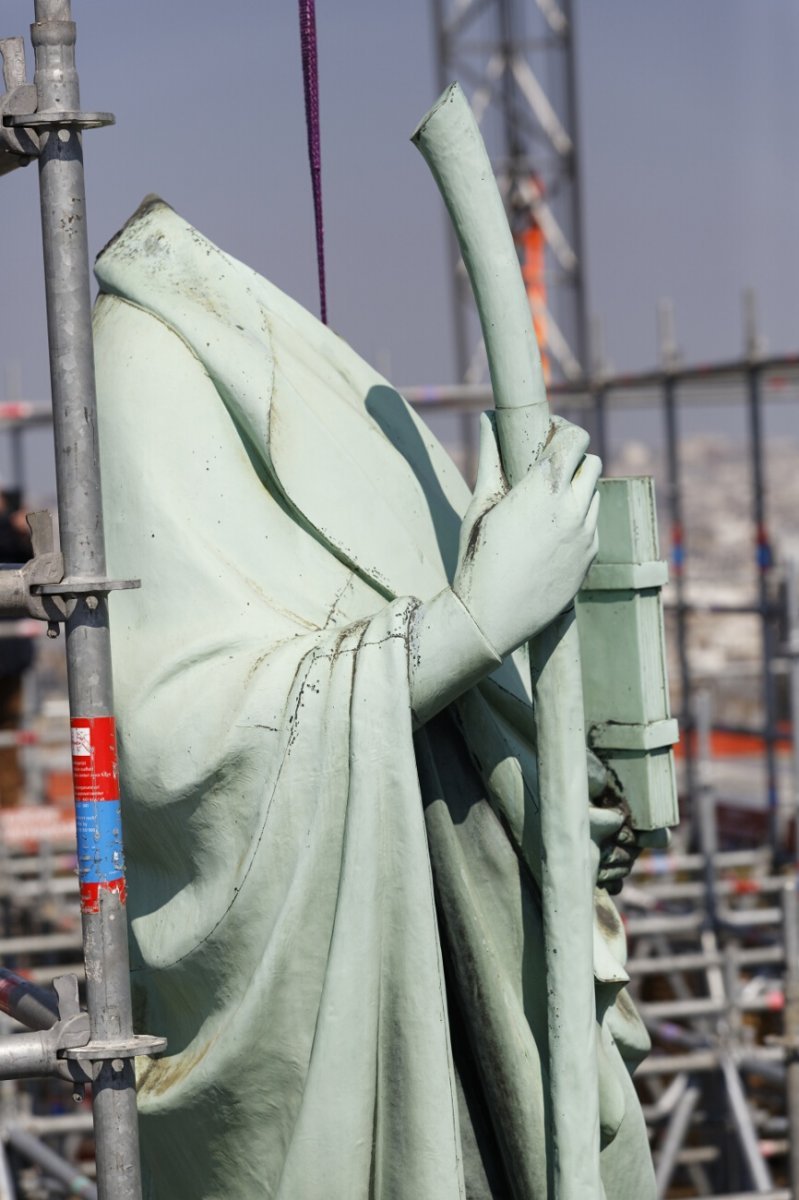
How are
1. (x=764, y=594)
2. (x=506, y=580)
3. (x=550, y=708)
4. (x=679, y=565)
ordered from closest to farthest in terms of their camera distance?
(x=506, y=580), (x=550, y=708), (x=764, y=594), (x=679, y=565)

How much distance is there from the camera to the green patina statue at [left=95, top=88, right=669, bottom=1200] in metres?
2.82

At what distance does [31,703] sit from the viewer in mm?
11188

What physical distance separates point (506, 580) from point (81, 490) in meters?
0.61

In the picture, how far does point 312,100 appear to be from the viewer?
3.35 metres

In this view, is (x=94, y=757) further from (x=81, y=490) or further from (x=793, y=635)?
(x=793, y=635)

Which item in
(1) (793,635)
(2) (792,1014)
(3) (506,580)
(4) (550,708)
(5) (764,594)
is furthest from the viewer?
(5) (764,594)

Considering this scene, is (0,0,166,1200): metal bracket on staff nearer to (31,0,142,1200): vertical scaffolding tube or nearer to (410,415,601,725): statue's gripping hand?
(31,0,142,1200): vertical scaffolding tube

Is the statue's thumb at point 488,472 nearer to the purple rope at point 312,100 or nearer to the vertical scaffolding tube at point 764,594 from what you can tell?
the purple rope at point 312,100

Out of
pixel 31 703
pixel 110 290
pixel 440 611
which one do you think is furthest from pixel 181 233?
pixel 31 703

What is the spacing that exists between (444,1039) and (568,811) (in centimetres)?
38

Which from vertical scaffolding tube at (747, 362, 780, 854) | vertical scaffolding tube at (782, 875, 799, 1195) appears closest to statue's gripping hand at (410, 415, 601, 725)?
vertical scaffolding tube at (782, 875, 799, 1195)

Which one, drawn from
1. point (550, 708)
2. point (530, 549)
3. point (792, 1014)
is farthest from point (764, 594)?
point (530, 549)

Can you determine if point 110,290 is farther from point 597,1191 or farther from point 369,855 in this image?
point 597,1191

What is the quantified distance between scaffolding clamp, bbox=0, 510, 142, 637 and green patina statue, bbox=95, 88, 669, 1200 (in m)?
0.30
